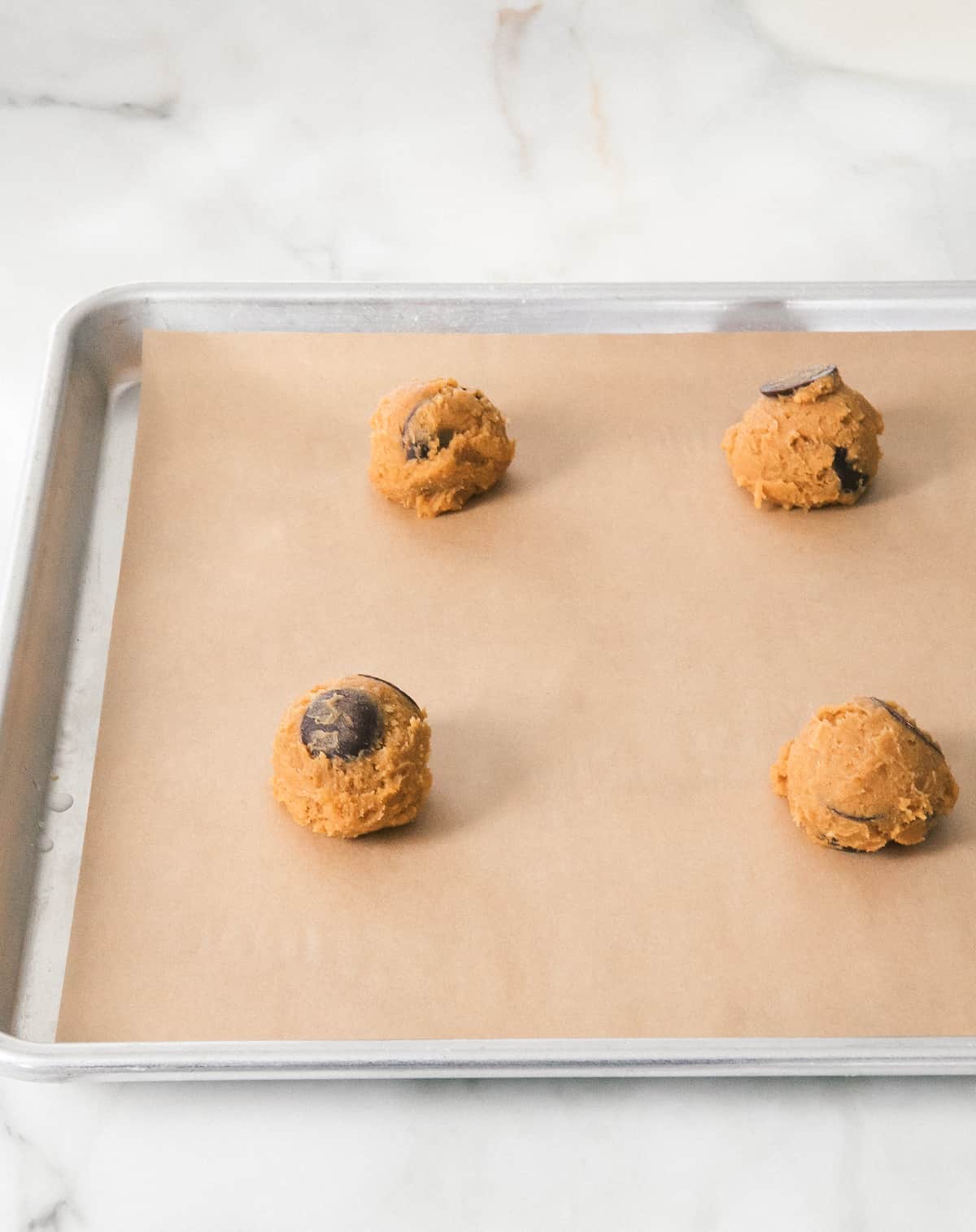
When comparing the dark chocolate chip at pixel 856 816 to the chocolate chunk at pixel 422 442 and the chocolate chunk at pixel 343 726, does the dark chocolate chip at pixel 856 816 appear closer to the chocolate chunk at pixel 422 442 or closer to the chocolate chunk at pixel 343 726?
the chocolate chunk at pixel 343 726

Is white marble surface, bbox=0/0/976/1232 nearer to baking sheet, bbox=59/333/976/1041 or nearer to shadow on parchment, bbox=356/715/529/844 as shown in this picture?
baking sheet, bbox=59/333/976/1041

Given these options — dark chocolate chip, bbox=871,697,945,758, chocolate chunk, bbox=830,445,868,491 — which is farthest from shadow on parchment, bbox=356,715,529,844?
chocolate chunk, bbox=830,445,868,491

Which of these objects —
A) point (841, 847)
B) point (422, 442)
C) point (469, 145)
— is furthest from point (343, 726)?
point (469, 145)

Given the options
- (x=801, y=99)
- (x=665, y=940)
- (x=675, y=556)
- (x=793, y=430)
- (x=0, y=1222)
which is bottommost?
(x=0, y=1222)

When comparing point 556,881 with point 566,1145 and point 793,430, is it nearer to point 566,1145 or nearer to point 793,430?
point 566,1145

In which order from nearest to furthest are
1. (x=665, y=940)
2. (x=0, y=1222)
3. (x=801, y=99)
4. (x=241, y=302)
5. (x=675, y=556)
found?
(x=0, y=1222) → (x=665, y=940) → (x=675, y=556) → (x=241, y=302) → (x=801, y=99)

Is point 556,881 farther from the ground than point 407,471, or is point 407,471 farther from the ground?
point 407,471

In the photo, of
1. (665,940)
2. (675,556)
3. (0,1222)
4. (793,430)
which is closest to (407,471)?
(675,556)
